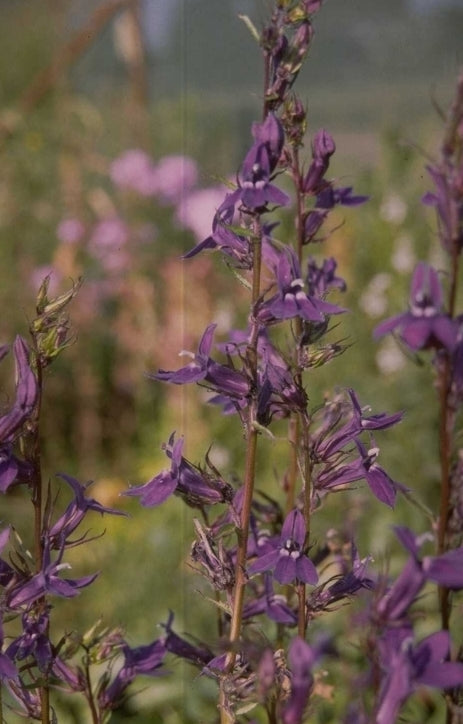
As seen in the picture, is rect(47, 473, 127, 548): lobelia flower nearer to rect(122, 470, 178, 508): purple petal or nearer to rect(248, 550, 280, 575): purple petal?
rect(122, 470, 178, 508): purple petal

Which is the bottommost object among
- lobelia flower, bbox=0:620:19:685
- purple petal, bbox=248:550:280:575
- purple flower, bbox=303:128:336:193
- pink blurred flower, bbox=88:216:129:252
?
pink blurred flower, bbox=88:216:129:252

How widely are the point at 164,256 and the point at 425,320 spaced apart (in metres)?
4.02

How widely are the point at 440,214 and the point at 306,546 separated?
Answer: 405 millimetres

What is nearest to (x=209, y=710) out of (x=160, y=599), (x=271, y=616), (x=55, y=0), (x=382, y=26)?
(x=160, y=599)

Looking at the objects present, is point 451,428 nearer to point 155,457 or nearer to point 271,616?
point 271,616

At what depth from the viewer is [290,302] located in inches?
46.1

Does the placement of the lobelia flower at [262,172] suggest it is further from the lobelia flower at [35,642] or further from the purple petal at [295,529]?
the lobelia flower at [35,642]

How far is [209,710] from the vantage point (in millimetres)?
2303

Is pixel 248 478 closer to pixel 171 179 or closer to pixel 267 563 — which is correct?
pixel 267 563

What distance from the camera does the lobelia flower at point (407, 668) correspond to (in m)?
0.88

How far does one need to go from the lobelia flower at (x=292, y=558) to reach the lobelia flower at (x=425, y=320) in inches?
10.7

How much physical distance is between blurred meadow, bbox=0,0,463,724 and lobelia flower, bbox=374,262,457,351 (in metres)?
2.05

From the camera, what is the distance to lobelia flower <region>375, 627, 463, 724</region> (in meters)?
0.88

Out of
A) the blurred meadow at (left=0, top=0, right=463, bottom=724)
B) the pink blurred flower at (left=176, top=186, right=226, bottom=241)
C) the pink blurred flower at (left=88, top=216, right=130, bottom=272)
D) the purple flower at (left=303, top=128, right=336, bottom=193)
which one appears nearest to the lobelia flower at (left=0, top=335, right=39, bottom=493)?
the purple flower at (left=303, top=128, right=336, bottom=193)
